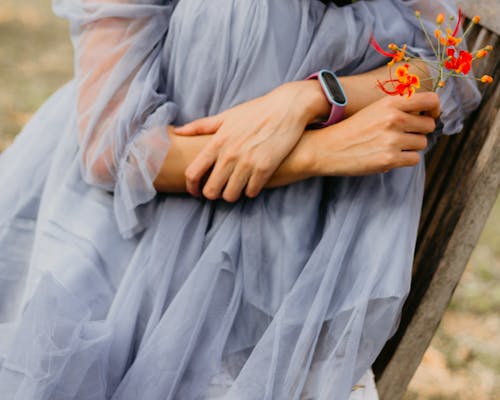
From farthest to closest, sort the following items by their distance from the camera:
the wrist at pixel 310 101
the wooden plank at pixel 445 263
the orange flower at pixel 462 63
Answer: the wooden plank at pixel 445 263, the wrist at pixel 310 101, the orange flower at pixel 462 63

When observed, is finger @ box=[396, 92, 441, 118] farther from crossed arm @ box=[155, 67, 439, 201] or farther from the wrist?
the wrist

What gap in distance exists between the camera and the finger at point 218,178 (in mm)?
1197

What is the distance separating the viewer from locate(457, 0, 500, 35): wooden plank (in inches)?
51.6

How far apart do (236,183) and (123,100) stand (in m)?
0.25

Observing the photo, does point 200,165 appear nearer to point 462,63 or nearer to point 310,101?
point 310,101

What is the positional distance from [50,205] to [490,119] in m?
0.83

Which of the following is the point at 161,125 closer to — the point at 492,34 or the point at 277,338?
the point at 277,338

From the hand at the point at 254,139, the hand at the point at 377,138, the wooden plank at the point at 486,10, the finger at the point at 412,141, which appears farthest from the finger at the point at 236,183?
the wooden plank at the point at 486,10

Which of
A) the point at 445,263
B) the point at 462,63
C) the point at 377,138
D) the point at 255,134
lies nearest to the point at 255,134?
the point at 255,134

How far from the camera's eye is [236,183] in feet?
3.92

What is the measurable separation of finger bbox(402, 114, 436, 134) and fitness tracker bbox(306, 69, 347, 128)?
0.36 feet

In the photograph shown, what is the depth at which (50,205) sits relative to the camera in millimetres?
1302

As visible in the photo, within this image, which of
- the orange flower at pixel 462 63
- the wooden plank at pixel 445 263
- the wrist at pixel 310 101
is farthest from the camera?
the wooden plank at pixel 445 263

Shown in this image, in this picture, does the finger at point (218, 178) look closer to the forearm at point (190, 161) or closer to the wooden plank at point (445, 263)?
the forearm at point (190, 161)
